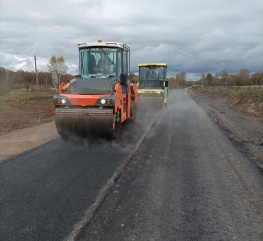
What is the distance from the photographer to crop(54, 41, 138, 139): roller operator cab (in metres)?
7.80

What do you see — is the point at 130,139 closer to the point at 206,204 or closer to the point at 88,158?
the point at 88,158

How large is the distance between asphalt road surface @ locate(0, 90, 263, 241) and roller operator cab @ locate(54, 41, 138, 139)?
23.4 inches

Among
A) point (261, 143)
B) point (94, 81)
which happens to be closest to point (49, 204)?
point (94, 81)

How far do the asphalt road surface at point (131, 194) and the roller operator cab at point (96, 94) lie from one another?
0.59m

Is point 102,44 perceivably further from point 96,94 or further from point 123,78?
point 96,94

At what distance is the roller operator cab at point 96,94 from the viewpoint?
7.80m

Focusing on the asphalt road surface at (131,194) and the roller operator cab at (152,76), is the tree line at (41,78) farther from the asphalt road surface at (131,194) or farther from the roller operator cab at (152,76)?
the asphalt road surface at (131,194)

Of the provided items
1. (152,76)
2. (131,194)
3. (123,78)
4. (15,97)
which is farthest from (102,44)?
(15,97)

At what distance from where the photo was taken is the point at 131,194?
15.6 ft

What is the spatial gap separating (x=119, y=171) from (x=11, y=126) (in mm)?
7729

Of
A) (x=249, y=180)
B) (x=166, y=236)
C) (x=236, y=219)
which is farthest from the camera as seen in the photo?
(x=249, y=180)

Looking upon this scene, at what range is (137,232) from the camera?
3615 mm

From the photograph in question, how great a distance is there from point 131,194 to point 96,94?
401 cm

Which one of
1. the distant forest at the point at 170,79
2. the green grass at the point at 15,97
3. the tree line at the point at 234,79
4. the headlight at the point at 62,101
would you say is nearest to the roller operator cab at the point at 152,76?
the distant forest at the point at 170,79
